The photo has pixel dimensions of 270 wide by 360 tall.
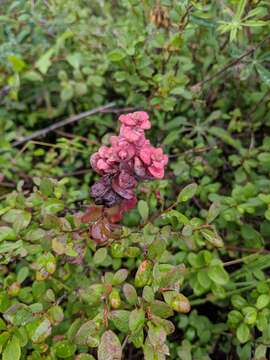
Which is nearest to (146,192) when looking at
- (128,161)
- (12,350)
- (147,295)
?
(128,161)

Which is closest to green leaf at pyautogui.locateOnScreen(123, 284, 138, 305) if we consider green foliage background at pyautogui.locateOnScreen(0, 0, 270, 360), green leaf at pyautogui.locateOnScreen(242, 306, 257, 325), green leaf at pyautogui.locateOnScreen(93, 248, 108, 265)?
green foliage background at pyautogui.locateOnScreen(0, 0, 270, 360)

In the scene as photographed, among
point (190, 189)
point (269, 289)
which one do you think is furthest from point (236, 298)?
point (190, 189)

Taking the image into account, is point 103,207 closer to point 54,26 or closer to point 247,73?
point 247,73

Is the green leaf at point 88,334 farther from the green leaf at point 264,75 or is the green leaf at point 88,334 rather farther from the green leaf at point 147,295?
the green leaf at point 264,75

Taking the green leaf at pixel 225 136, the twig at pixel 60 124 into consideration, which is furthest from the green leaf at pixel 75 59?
the green leaf at pixel 225 136

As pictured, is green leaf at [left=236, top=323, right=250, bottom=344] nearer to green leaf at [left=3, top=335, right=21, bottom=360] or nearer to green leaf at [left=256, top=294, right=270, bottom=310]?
green leaf at [left=256, top=294, right=270, bottom=310]

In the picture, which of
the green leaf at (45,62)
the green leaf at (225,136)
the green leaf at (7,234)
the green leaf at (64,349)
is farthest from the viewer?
the green leaf at (45,62)
